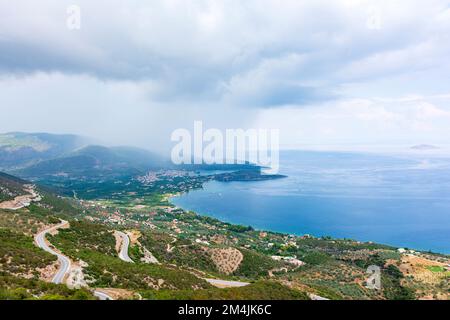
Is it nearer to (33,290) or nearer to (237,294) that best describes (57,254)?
(33,290)

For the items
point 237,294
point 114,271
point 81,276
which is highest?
point 81,276

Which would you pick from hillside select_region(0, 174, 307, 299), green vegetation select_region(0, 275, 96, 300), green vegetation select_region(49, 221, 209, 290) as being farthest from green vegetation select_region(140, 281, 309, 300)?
green vegetation select_region(0, 275, 96, 300)

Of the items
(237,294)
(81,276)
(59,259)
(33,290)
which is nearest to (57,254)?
(59,259)

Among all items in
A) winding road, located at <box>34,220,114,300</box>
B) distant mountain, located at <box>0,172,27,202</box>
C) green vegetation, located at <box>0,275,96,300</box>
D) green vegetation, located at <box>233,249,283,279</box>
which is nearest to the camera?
green vegetation, located at <box>0,275,96,300</box>

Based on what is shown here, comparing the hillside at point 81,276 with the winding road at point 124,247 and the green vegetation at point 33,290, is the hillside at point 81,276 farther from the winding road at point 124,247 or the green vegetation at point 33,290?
the winding road at point 124,247

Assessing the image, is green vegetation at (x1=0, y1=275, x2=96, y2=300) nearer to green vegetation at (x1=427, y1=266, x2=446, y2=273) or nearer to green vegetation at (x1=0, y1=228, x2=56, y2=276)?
green vegetation at (x1=0, y1=228, x2=56, y2=276)

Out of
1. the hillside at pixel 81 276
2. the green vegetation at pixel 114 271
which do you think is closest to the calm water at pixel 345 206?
the green vegetation at pixel 114 271
